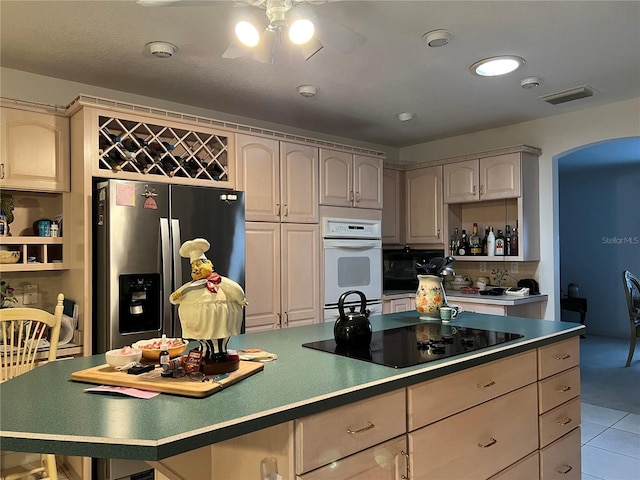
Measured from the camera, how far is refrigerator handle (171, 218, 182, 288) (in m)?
2.79

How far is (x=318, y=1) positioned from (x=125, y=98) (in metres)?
2.10

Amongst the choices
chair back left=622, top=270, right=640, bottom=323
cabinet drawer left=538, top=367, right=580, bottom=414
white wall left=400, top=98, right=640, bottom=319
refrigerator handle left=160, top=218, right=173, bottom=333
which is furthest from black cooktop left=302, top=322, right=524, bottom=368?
chair back left=622, top=270, right=640, bottom=323

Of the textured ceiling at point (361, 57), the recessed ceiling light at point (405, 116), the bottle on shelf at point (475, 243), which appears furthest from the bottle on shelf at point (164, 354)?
the bottle on shelf at point (475, 243)

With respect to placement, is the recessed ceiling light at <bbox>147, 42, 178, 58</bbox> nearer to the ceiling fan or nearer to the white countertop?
the ceiling fan

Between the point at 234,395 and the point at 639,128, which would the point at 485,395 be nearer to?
the point at 234,395

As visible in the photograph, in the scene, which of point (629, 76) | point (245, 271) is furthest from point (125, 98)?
point (629, 76)

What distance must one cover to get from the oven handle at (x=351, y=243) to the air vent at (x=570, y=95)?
1.79 meters

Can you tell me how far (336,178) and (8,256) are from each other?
7.82 feet

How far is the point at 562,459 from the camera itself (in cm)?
219

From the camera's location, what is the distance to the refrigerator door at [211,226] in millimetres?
2836

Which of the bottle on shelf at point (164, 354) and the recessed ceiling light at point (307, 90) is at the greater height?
the recessed ceiling light at point (307, 90)

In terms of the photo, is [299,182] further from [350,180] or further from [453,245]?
[453,245]

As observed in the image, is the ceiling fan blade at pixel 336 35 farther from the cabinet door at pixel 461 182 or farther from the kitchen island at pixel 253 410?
the cabinet door at pixel 461 182

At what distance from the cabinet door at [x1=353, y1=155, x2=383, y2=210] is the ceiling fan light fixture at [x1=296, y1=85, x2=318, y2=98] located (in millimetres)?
833
